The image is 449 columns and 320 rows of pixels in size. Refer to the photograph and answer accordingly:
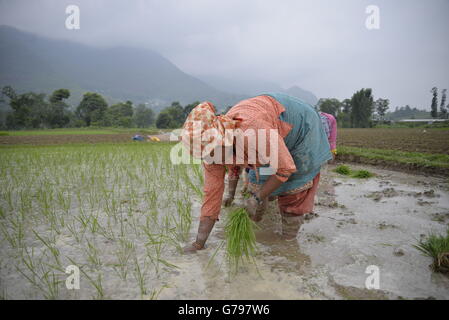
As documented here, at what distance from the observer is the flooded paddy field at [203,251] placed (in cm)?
159

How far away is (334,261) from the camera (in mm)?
1898

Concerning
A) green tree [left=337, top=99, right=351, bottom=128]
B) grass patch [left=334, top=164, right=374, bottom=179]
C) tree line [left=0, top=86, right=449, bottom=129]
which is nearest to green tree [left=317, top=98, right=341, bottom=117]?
green tree [left=337, top=99, right=351, bottom=128]

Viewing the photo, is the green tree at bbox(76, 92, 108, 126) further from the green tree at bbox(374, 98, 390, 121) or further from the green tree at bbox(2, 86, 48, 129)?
the green tree at bbox(374, 98, 390, 121)

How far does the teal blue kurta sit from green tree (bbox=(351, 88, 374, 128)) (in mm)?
37467

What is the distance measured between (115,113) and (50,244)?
1636 inches

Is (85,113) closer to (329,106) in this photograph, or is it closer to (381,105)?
(329,106)

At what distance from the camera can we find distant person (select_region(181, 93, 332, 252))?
1471 millimetres

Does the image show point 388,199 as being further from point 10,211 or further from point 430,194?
point 10,211

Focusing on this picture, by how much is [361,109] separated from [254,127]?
1540 inches

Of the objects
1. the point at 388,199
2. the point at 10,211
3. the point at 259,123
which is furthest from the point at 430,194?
the point at 10,211

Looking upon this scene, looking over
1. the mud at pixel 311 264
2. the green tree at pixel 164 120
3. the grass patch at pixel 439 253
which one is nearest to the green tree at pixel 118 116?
the green tree at pixel 164 120

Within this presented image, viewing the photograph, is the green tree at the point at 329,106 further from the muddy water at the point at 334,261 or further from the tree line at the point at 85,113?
the muddy water at the point at 334,261

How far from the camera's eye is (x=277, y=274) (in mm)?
1740

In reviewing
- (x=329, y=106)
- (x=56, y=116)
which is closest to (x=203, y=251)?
(x=56, y=116)
